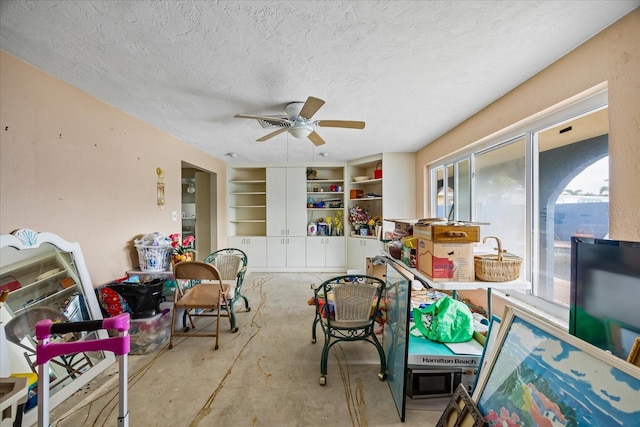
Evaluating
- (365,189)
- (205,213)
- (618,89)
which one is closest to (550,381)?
(618,89)

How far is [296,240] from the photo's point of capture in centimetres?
510

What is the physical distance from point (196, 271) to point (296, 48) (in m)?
2.08

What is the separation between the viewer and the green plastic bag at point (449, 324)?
1615mm

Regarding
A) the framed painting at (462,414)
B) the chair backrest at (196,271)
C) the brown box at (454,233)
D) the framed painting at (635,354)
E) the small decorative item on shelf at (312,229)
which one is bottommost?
the framed painting at (462,414)

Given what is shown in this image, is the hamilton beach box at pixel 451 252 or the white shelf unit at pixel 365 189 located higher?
the white shelf unit at pixel 365 189

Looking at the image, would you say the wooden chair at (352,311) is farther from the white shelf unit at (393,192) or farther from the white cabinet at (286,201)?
the white cabinet at (286,201)

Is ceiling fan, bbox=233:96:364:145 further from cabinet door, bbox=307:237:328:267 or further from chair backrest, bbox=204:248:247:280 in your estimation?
cabinet door, bbox=307:237:328:267

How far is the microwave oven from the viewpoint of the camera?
5.40 feet

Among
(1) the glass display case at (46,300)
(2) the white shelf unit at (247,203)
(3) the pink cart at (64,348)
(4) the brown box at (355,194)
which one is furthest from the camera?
(2) the white shelf unit at (247,203)

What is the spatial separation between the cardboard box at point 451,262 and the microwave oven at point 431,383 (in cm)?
75

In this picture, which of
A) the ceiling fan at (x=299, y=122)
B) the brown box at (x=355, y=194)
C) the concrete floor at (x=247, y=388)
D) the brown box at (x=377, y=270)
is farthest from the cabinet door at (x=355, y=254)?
the ceiling fan at (x=299, y=122)

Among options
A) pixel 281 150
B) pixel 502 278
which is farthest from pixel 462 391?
pixel 281 150

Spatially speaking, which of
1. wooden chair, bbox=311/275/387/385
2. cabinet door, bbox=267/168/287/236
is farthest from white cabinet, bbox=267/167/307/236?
wooden chair, bbox=311/275/387/385

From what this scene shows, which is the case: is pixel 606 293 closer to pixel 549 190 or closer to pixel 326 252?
pixel 549 190
